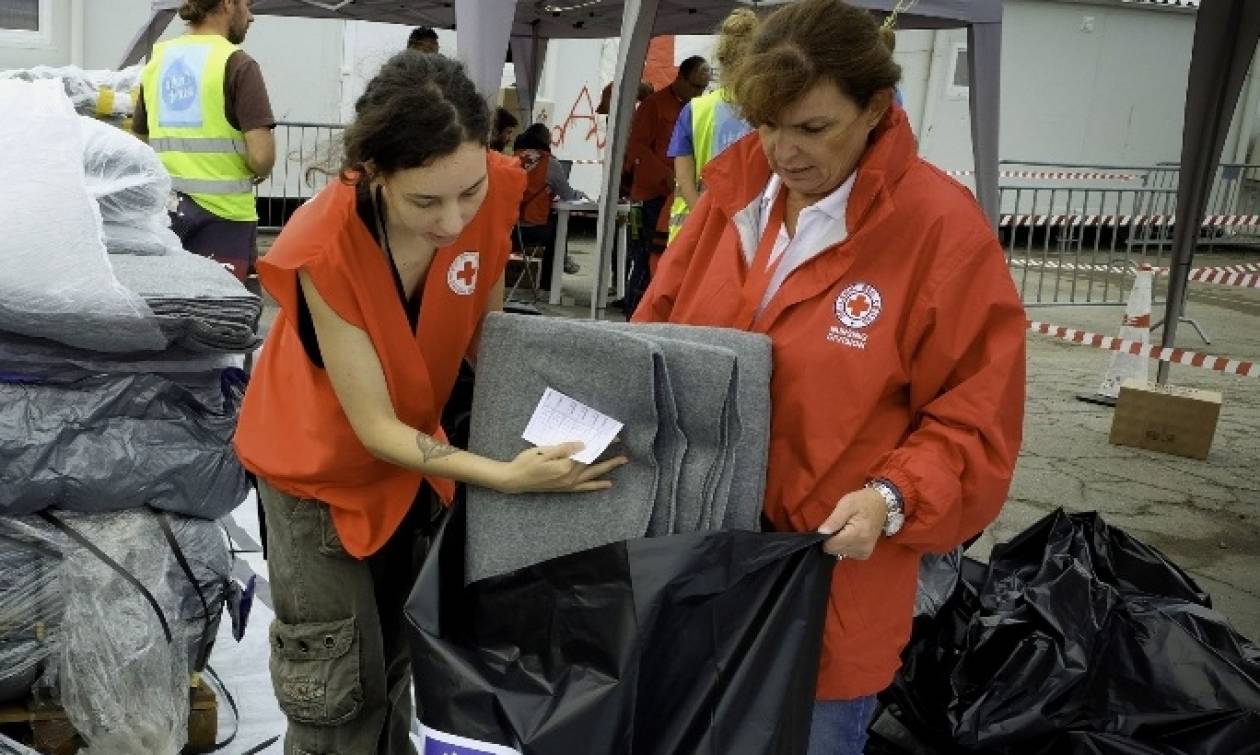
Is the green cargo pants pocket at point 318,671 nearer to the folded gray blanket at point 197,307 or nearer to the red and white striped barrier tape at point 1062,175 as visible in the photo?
the folded gray blanket at point 197,307

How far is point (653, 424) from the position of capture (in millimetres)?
1557

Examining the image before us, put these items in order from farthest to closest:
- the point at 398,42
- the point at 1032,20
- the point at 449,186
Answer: the point at 1032,20 < the point at 398,42 < the point at 449,186

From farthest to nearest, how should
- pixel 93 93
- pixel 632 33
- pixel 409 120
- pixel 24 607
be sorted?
1. pixel 632 33
2. pixel 93 93
3. pixel 24 607
4. pixel 409 120

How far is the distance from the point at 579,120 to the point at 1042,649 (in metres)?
10.6

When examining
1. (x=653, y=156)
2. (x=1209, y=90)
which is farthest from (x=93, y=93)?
(x=1209, y=90)

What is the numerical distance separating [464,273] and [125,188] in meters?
1.20

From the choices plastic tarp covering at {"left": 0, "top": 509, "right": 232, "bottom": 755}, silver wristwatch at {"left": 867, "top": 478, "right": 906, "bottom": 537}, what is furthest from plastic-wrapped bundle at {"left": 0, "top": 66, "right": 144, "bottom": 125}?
silver wristwatch at {"left": 867, "top": 478, "right": 906, "bottom": 537}

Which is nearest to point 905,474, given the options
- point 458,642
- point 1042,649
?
point 458,642

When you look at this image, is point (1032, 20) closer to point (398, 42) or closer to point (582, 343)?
point (398, 42)

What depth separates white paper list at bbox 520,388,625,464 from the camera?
1.54 metres

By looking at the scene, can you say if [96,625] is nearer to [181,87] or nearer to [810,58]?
[810,58]

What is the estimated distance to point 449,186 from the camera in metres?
1.71

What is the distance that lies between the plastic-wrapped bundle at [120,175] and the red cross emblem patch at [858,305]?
1729 mm

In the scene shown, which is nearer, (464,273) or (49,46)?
(464,273)
